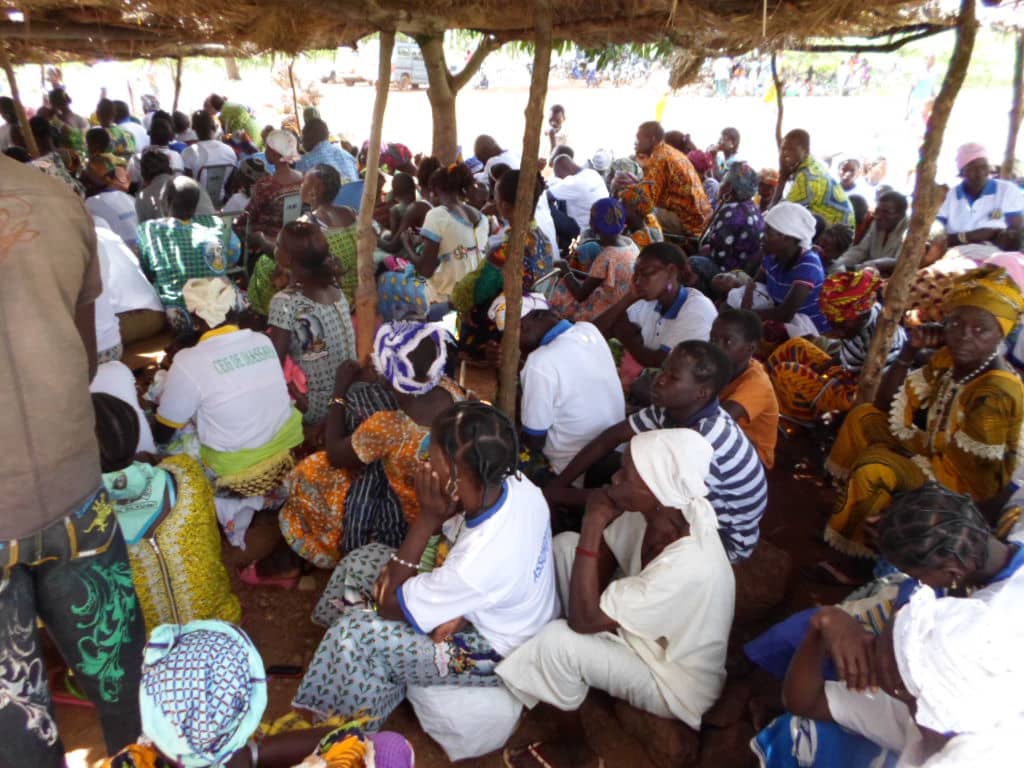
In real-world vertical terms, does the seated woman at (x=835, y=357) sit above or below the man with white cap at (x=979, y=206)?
below

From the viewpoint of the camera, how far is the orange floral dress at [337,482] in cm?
285

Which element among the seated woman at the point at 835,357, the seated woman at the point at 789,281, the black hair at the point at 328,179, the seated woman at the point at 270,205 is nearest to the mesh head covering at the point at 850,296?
the seated woman at the point at 835,357

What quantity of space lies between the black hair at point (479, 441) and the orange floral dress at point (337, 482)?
1.88 ft

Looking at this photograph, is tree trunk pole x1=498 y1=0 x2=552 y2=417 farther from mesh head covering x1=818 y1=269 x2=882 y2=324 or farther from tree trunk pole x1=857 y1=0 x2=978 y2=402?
mesh head covering x1=818 y1=269 x2=882 y2=324

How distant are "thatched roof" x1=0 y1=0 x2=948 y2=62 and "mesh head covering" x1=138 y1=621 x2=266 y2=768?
2.66 m

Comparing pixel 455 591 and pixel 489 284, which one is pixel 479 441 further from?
pixel 489 284

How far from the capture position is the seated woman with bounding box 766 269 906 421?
14.0 ft

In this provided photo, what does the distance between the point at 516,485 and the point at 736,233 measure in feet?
13.9

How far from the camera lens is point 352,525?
10.3 ft

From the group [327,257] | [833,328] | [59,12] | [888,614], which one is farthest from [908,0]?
[59,12]

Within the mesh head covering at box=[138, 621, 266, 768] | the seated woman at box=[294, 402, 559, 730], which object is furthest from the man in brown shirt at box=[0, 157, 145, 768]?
the seated woman at box=[294, 402, 559, 730]

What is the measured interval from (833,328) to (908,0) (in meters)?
2.08

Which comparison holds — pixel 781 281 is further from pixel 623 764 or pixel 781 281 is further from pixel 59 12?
pixel 59 12

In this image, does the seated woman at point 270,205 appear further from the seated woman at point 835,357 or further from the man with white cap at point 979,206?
the man with white cap at point 979,206
